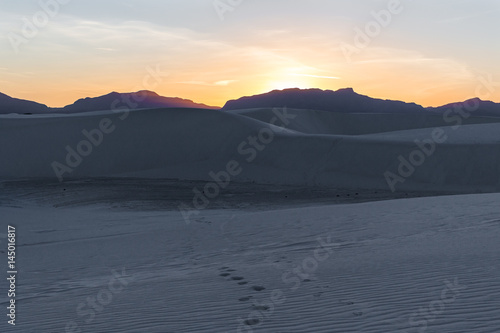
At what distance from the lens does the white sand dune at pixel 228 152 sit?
27.8 meters

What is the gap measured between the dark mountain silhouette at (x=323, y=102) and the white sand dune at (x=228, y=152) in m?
141

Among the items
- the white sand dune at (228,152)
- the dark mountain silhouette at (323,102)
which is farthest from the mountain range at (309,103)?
the white sand dune at (228,152)

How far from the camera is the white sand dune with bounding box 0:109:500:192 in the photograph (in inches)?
1096

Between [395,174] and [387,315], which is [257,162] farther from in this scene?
[387,315]

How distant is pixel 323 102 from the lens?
189m

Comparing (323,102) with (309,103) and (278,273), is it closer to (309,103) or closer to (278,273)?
(309,103)

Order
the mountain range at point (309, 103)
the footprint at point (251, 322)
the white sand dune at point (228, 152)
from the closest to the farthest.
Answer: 1. the footprint at point (251, 322)
2. the white sand dune at point (228, 152)
3. the mountain range at point (309, 103)

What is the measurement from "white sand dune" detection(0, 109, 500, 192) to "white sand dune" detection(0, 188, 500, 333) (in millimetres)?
14446

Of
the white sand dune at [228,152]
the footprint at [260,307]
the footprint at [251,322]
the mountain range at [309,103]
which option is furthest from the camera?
the mountain range at [309,103]

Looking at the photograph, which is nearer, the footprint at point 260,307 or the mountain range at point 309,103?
the footprint at point 260,307

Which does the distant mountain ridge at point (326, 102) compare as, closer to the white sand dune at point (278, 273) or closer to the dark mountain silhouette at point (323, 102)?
the dark mountain silhouette at point (323, 102)

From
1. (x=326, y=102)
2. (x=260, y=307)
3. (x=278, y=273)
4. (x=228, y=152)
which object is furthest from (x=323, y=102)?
(x=260, y=307)

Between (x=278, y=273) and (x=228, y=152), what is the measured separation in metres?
25.2

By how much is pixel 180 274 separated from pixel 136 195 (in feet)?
45.5
